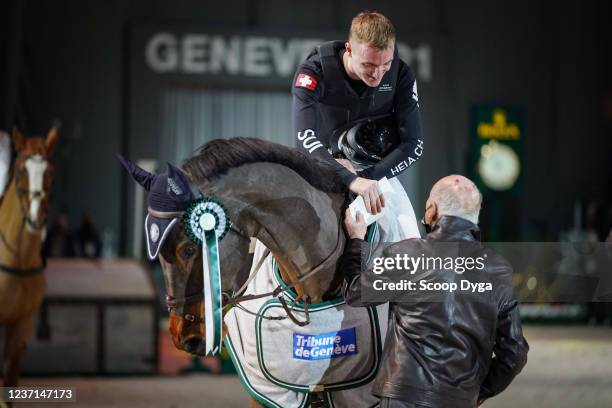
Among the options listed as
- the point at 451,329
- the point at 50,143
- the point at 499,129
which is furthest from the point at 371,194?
the point at 499,129

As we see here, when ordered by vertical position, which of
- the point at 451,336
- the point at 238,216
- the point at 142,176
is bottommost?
the point at 451,336

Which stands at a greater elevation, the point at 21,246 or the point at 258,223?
the point at 258,223

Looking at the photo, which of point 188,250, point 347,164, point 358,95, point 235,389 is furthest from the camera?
point 235,389

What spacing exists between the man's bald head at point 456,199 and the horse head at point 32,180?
11.8ft

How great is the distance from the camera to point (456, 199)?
257cm

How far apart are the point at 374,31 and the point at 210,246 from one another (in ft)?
2.61

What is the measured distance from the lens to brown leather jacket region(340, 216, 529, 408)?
2533mm

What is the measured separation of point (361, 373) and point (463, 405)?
0.35m

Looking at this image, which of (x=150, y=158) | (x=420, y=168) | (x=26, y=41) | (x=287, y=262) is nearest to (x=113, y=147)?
(x=150, y=158)

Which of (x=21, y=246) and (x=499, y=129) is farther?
(x=499, y=129)

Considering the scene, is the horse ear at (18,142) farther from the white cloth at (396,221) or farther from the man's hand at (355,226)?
the man's hand at (355,226)

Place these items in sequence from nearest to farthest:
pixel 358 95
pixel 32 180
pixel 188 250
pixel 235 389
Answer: pixel 188 250
pixel 358 95
pixel 32 180
pixel 235 389

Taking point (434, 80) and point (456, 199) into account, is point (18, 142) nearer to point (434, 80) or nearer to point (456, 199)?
point (456, 199)

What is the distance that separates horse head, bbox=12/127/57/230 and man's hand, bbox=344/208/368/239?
338cm
